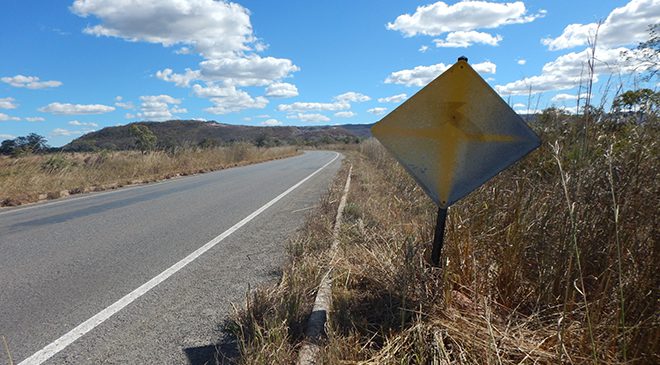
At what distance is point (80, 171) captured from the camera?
16.8m

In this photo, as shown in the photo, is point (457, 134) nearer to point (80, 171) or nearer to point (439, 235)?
point (439, 235)

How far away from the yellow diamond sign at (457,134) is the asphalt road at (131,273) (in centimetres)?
196

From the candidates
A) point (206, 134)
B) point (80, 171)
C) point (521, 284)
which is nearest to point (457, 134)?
point (521, 284)

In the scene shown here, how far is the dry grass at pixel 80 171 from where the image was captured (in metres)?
12.8

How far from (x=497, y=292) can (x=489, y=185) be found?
1.55m

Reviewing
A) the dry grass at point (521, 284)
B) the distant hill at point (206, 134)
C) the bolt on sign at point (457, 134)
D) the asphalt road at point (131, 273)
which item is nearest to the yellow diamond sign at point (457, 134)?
the bolt on sign at point (457, 134)

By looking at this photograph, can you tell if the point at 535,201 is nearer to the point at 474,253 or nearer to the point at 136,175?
the point at 474,253

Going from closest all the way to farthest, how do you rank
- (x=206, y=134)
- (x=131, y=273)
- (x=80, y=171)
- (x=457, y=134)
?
(x=457, y=134)
(x=131, y=273)
(x=80, y=171)
(x=206, y=134)

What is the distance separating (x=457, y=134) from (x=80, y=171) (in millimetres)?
17054

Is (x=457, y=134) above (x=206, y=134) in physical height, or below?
below

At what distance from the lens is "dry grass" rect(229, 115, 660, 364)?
244 centimetres

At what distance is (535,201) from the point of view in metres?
3.64

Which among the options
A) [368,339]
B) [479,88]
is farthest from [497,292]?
[479,88]

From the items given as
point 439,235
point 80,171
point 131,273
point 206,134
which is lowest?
point 131,273
